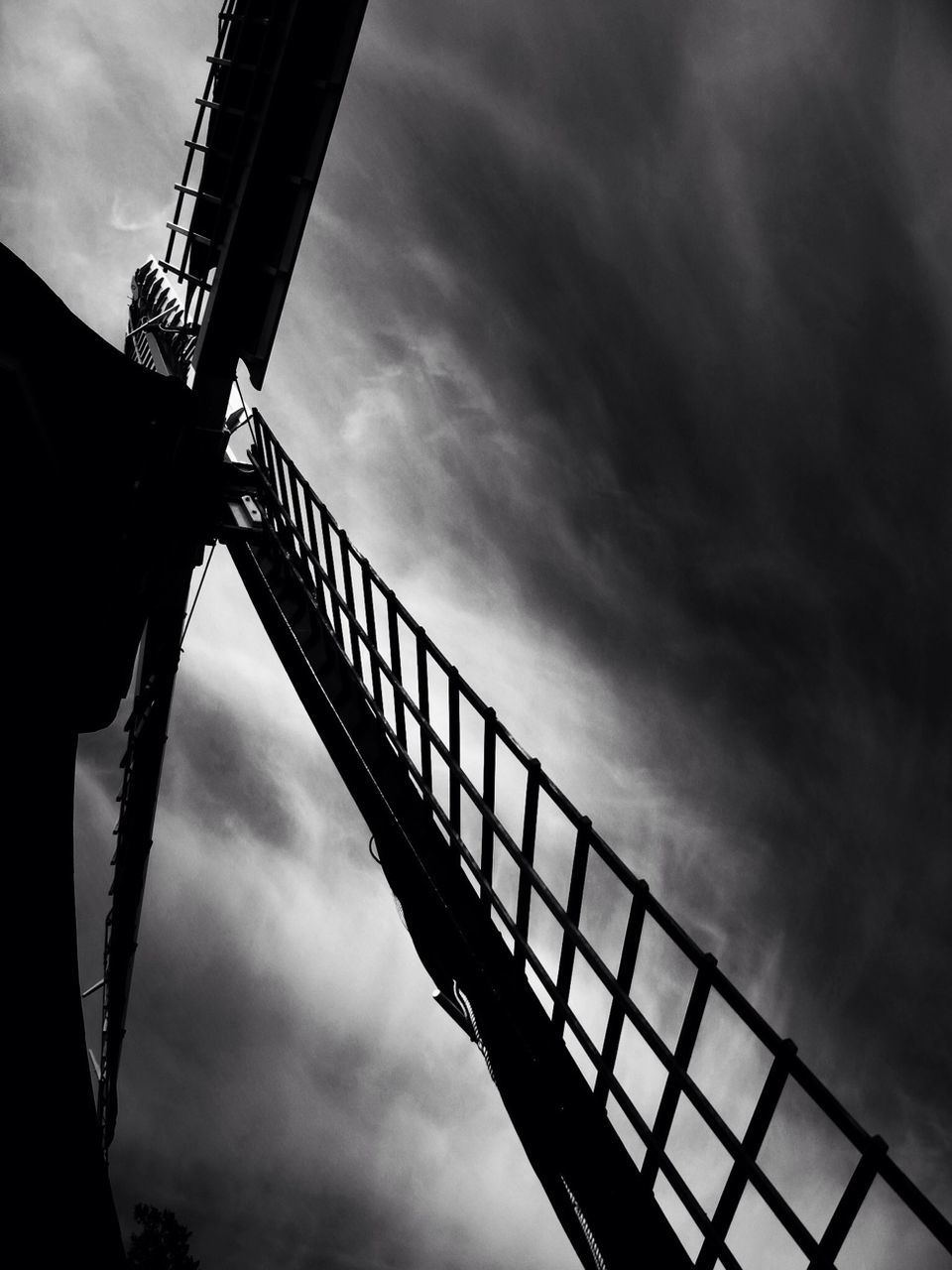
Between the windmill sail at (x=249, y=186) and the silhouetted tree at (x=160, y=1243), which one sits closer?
the windmill sail at (x=249, y=186)

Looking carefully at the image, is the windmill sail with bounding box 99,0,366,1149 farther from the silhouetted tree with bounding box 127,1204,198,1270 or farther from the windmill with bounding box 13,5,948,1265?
the silhouetted tree with bounding box 127,1204,198,1270

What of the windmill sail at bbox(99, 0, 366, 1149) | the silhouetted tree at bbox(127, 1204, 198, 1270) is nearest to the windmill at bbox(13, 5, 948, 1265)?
the windmill sail at bbox(99, 0, 366, 1149)

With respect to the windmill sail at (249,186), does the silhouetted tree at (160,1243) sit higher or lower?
lower

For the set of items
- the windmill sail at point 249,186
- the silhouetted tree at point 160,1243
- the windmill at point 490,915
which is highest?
the windmill sail at point 249,186

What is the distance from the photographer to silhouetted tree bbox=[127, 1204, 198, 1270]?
1414 inches

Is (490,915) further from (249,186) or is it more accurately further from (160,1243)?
(160,1243)

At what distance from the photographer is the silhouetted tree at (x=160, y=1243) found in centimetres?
3591

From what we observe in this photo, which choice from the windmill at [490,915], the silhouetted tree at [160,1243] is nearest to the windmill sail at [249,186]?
the windmill at [490,915]

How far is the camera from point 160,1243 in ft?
120

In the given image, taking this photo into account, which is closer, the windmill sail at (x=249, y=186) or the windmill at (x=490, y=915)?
the windmill at (x=490, y=915)

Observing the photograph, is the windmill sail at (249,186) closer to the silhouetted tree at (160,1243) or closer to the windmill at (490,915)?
the windmill at (490,915)

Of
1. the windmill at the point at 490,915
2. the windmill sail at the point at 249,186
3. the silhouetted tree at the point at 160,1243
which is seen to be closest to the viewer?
the windmill at the point at 490,915

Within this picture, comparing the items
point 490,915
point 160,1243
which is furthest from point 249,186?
point 160,1243

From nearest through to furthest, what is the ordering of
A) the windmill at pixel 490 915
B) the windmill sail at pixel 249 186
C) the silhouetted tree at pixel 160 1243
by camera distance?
the windmill at pixel 490 915
the windmill sail at pixel 249 186
the silhouetted tree at pixel 160 1243
